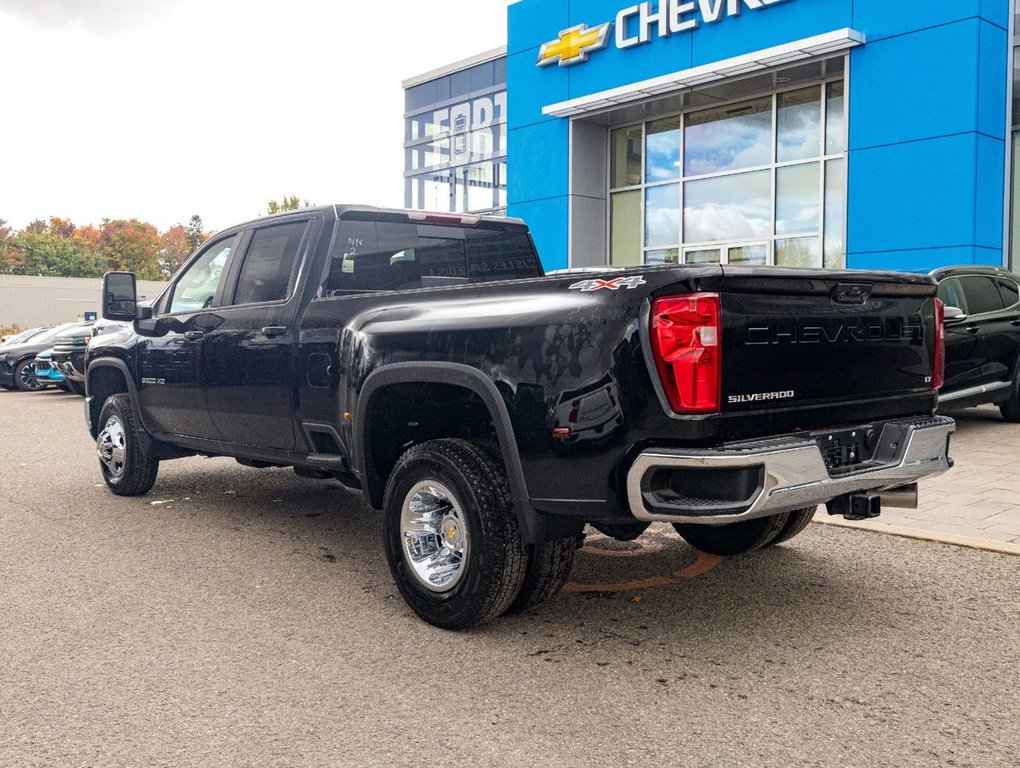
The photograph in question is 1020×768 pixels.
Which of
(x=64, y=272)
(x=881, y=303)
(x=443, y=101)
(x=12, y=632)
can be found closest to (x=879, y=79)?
(x=881, y=303)

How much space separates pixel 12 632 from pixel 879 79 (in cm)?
1478

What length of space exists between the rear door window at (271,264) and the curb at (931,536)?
12.2 ft

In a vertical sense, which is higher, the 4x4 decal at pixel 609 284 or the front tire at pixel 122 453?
the 4x4 decal at pixel 609 284

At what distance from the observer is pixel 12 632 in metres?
4.33

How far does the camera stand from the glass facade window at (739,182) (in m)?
16.9

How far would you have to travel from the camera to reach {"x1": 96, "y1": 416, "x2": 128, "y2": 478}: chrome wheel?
24.5ft

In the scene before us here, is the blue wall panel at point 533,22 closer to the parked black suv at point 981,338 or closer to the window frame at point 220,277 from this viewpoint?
the parked black suv at point 981,338

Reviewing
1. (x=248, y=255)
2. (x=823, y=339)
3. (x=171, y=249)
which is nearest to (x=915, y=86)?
(x=248, y=255)

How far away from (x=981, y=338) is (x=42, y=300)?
61.0 meters

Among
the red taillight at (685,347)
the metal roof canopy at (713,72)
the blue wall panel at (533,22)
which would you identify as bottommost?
the red taillight at (685,347)

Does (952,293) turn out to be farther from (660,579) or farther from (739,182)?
(739,182)

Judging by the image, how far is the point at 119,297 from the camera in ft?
22.9

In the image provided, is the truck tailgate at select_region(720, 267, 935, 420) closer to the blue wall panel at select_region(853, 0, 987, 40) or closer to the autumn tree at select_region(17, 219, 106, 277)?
the blue wall panel at select_region(853, 0, 987, 40)

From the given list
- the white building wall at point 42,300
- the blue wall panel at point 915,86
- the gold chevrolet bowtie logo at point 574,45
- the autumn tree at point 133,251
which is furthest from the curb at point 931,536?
the autumn tree at point 133,251
